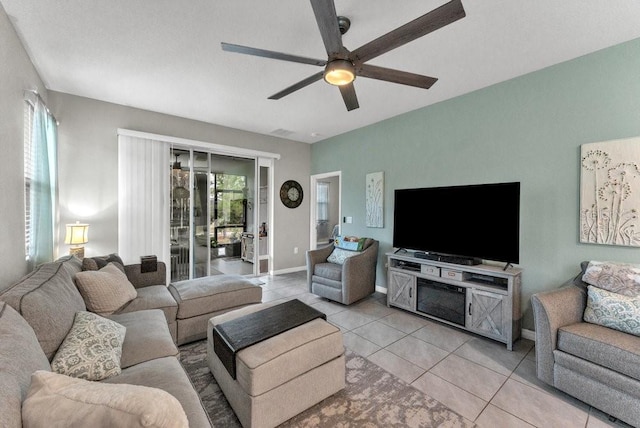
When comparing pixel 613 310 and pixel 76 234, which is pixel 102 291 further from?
pixel 613 310

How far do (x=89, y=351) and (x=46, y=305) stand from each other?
35 centimetres

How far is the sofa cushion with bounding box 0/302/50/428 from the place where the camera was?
76 centimetres

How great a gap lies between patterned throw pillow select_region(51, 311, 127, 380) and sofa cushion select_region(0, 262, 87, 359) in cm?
5

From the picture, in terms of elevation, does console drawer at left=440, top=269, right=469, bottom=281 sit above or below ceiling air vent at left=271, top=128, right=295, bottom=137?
below

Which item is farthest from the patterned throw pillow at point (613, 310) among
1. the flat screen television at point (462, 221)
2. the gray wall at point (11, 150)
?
the gray wall at point (11, 150)

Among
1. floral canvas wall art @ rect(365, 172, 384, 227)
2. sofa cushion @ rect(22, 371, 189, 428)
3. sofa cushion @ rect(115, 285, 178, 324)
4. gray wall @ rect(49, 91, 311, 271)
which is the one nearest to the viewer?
sofa cushion @ rect(22, 371, 189, 428)

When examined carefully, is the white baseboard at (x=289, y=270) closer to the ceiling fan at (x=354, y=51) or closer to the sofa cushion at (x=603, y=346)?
the ceiling fan at (x=354, y=51)

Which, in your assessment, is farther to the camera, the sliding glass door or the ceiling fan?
the sliding glass door

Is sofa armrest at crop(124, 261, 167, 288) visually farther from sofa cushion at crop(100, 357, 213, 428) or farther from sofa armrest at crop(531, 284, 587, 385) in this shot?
sofa armrest at crop(531, 284, 587, 385)

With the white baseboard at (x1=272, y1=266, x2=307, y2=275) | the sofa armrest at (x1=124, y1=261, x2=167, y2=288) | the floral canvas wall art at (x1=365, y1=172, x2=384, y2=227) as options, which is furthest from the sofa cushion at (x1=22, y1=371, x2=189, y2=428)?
the white baseboard at (x1=272, y1=266, x2=307, y2=275)

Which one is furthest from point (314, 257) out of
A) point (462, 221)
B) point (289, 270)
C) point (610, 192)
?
point (610, 192)

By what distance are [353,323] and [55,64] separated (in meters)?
4.21

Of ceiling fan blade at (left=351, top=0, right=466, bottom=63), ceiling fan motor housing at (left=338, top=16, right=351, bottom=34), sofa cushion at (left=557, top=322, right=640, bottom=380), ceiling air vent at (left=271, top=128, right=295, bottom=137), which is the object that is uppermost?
ceiling air vent at (left=271, top=128, right=295, bottom=137)

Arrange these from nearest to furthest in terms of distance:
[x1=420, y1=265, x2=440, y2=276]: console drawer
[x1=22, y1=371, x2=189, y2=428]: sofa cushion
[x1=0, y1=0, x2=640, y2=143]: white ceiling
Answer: [x1=22, y1=371, x2=189, y2=428]: sofa cushion → [x1=0, y1=0, x2=640, y2=143]: white ceiling → [x1=420, y1=265, x2=440, y2=276]: console drawer
